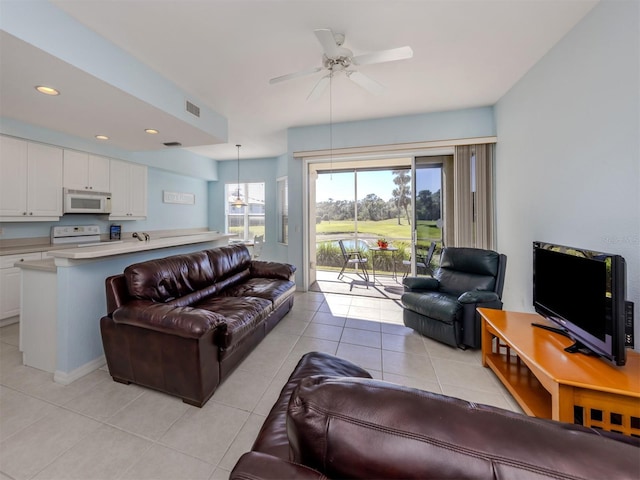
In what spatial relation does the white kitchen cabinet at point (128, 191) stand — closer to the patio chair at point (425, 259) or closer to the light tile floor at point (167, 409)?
the light tile floor at point (167, 409)

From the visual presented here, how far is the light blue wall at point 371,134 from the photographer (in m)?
3.69

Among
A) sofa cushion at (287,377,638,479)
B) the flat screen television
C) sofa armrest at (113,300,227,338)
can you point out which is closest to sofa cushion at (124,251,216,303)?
sofa armrest at (113,300,227,338)

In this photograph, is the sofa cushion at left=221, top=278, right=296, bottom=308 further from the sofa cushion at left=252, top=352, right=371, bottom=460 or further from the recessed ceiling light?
the recessed ceiling light

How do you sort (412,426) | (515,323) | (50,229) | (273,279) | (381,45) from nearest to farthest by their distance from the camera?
1. (412,426)
2. (515,323)
3. (381,45)
4. (273,279)
5. (50,229)

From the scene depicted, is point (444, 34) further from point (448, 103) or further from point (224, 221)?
point (224, 221)

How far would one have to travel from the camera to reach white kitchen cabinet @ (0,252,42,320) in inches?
118

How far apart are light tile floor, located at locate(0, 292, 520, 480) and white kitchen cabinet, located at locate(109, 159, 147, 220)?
7.43ft

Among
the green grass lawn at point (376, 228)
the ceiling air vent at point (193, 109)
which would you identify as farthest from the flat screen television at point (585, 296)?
the ceiling air vent at point (193, 109)

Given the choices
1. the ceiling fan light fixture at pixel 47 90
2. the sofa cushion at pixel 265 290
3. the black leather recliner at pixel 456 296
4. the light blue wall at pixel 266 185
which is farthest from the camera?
the light blue wall at pixel 266 185

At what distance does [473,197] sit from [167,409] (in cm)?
431

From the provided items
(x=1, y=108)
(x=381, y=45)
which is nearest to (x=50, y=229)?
(x=1, y=108)

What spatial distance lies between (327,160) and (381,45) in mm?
2125

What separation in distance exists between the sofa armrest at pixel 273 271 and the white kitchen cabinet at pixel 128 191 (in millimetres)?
2814

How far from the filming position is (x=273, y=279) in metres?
3.46
